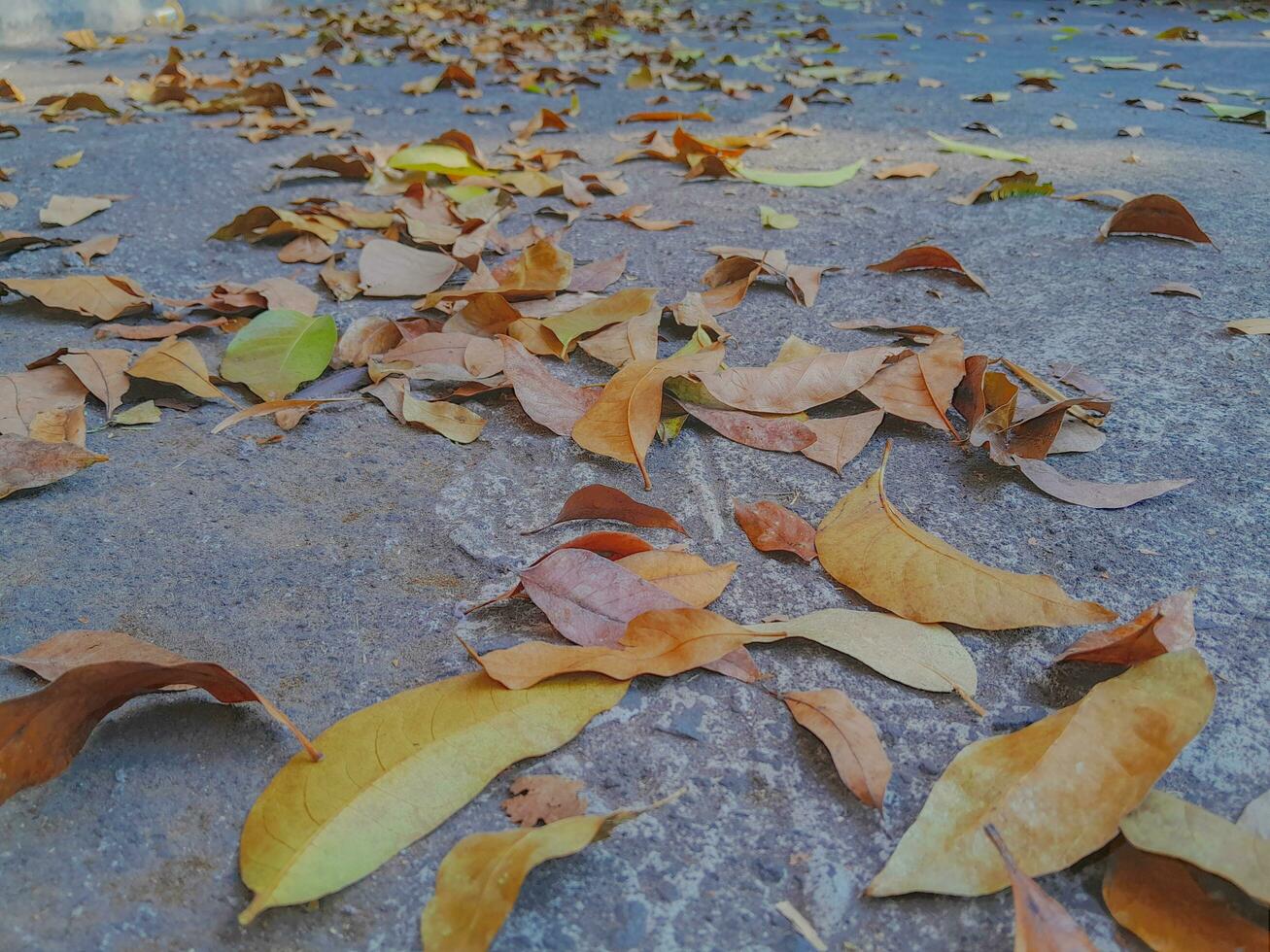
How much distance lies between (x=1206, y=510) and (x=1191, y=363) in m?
0.34

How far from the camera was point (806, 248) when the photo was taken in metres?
1.58

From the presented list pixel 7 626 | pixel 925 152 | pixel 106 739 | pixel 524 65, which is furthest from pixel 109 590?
pixel 524 65

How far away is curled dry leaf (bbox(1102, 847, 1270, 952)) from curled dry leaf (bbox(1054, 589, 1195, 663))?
0.50ft

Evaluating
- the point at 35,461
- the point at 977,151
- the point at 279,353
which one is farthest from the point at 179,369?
the point at 977,151

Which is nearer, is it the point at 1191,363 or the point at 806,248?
the point at 1191,363

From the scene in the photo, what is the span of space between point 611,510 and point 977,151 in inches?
66.1

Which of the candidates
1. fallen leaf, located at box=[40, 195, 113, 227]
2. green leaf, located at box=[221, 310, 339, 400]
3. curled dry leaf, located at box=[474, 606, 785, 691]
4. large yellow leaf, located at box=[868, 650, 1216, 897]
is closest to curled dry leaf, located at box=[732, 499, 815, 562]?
curled dry leaf, located at box=[474, 606, 785, 691]

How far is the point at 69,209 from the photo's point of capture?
5.60ft

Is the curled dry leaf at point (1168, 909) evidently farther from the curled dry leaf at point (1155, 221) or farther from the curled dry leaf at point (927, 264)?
the curled dry leaf at point (1155, 221)

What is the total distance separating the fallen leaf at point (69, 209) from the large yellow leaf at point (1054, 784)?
1.78m

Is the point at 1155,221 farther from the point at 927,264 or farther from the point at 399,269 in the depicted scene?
the point at 399,269

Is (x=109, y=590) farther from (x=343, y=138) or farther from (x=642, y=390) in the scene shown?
(x=343, y=138)

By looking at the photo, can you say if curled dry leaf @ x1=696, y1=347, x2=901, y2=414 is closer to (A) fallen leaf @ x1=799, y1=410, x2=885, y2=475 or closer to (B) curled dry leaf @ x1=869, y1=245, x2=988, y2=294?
(A) fallen leaf @ x1=799, y1=410, x2=885, y2=475

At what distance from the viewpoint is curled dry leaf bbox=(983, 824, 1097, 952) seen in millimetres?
482
